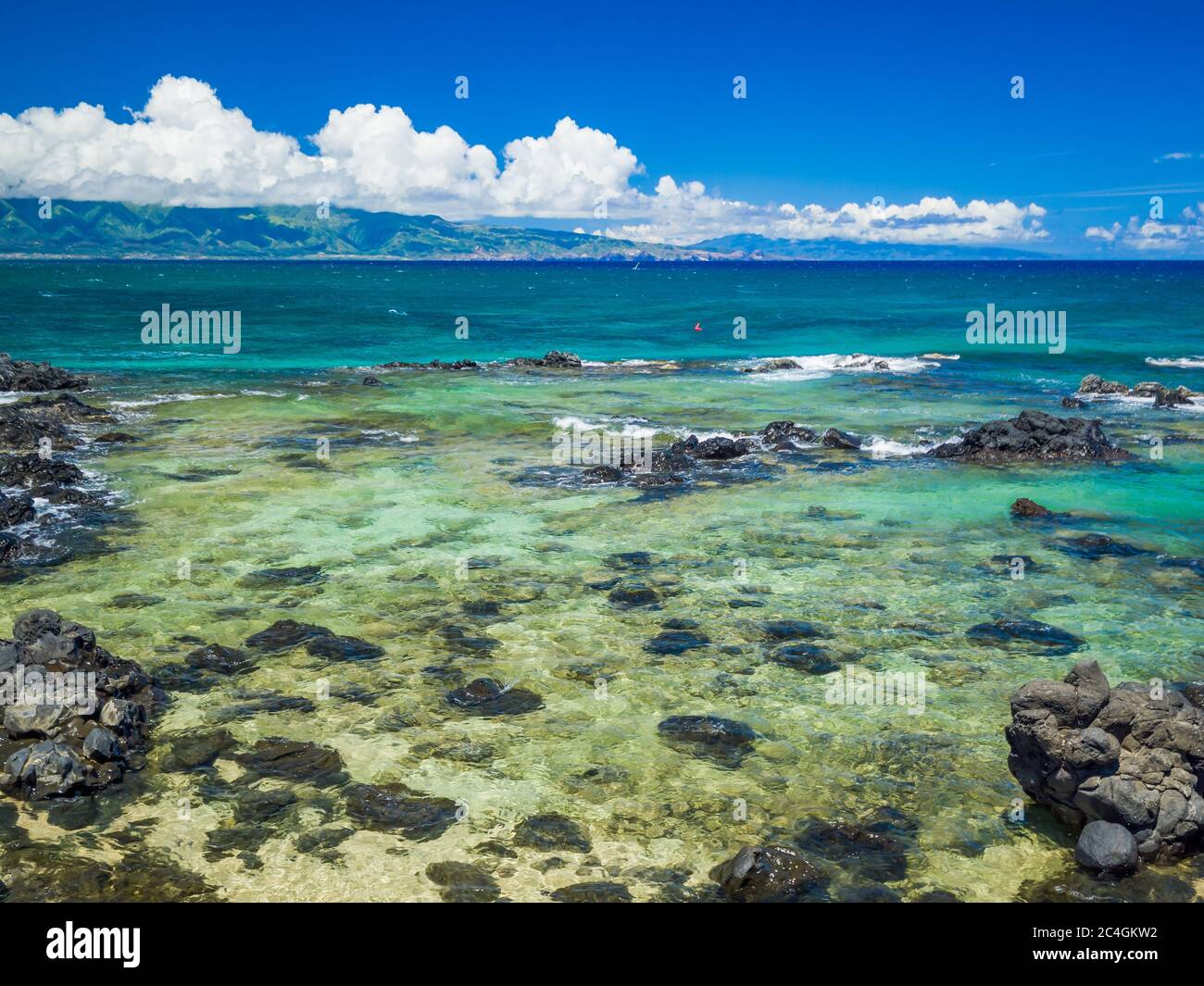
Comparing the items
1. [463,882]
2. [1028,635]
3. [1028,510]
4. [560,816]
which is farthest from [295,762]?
[1028,510]

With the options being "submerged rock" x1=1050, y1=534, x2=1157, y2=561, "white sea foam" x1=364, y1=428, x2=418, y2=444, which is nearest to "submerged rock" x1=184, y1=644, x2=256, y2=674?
"submerged rock" x1=1050, y1=534, x2=1157, y2=561

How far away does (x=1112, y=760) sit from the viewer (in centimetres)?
1391

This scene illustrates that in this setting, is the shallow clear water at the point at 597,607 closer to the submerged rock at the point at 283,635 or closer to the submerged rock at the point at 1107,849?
the submerged rock at the point at 1107,849

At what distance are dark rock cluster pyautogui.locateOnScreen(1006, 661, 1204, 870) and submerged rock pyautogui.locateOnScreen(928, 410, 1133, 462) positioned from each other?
25549mm

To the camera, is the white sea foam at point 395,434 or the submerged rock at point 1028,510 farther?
the white sea foam at point 395,434

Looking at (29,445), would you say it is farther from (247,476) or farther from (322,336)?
(322,336)

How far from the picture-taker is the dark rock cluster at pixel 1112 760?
13406 mm

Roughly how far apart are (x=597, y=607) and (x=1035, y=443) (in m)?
24.9

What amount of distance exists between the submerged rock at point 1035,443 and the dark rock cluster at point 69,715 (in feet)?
104

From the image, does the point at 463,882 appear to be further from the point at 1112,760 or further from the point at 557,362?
the point at 557,362

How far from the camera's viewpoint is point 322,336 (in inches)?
3637

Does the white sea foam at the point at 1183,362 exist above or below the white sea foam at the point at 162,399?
above

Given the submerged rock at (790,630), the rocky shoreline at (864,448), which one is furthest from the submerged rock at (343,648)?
the rocky shoreline at (864,448)

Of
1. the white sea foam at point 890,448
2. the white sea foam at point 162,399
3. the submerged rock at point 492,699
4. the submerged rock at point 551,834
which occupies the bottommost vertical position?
the submerged rock at point 551,834
